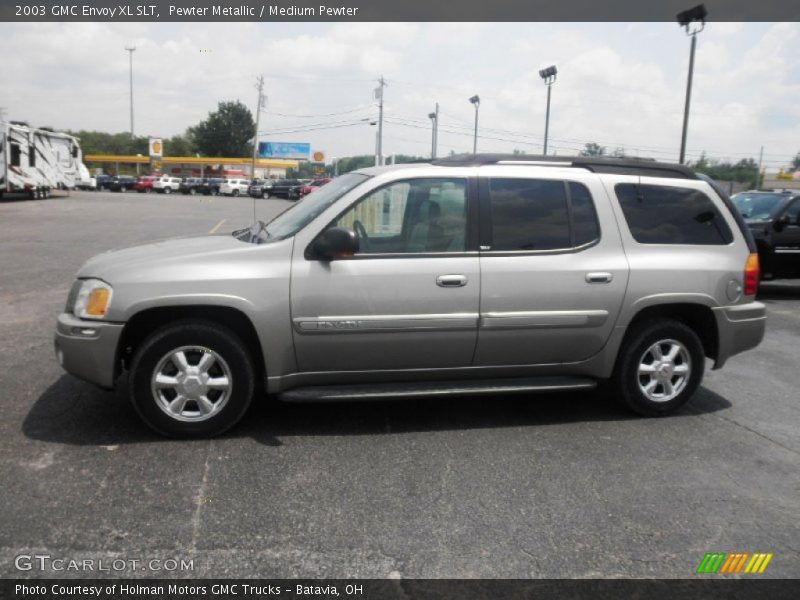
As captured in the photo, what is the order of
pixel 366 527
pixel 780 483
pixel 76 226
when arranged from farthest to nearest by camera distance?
pixel 76 226 < pixel 780 483 < pixel 366 527

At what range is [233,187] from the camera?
60031mm

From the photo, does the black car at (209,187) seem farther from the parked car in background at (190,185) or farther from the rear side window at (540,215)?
the rear side window at (540,215)

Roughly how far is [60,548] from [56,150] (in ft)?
118

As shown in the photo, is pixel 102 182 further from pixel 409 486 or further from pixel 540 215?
pixel 409 486

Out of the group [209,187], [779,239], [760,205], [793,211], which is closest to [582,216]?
[779,239]

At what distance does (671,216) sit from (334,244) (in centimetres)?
259

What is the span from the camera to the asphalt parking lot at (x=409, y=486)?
3.17 m

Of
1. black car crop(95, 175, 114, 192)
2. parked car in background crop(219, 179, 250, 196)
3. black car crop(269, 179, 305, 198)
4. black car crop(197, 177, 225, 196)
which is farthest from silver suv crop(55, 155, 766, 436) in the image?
black car crop(95, 175, 114, 192)

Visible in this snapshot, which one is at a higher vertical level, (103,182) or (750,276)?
(103,182)

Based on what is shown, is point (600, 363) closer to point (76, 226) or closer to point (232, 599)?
point (232, 599)

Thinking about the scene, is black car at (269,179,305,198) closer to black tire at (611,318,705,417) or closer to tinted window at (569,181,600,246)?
tinted window at (569,181,600,246)

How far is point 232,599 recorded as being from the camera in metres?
2.81

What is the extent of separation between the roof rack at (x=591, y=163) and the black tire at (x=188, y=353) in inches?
76.3

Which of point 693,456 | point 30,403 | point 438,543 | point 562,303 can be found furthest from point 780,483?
point 30,403
